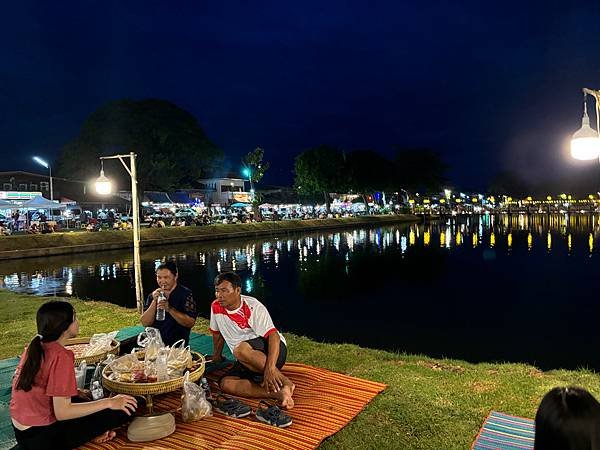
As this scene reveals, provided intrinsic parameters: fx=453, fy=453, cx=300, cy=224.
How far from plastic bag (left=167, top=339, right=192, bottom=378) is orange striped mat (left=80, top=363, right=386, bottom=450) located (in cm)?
Answer: 51

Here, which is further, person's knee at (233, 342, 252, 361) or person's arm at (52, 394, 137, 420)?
person's knee at (233, 342, 252, 361)

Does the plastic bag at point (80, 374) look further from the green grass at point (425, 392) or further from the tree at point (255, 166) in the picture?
the tree at point (255, 166)

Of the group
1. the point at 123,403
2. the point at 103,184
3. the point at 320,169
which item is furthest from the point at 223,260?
the point at 320,169

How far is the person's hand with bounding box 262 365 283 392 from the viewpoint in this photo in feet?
15.8

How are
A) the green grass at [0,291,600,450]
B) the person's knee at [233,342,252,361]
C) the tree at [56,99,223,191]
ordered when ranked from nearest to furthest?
the green grass at [0,291,600,450], the person's knee at [233,342,252,361], the tree at [56,99,223,191]

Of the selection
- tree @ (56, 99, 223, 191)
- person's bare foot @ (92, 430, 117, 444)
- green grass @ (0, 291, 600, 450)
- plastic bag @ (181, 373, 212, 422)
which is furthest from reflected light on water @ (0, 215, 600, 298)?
tree @ (56, 99, 223, 191)

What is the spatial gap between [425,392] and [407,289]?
11.8 m

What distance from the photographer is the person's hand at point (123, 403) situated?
3929 mm

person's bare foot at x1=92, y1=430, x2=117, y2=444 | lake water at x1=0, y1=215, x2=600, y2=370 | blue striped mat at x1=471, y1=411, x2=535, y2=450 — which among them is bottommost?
lake water at x1=0, y1=215, x2=600, y2=370

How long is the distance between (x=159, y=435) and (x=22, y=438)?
1.12 m

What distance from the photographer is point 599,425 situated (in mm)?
1784

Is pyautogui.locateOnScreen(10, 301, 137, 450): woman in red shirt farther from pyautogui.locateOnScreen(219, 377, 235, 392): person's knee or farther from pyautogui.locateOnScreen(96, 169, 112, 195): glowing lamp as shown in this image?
pyautogui.locateOnScreen(96, 169, 112, 195): glowing lamp

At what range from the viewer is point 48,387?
3.41 m

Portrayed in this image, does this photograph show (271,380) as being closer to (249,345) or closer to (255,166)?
(249,345)
